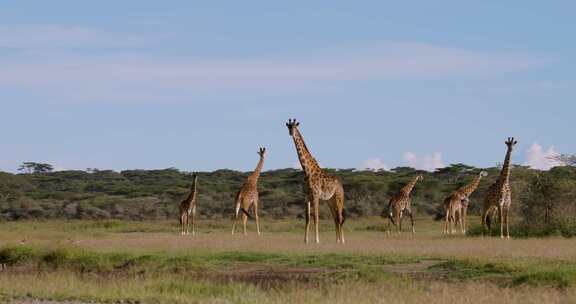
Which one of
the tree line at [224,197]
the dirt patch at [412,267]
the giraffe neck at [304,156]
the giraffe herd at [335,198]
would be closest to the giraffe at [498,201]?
the giraffe herd at [335,198]

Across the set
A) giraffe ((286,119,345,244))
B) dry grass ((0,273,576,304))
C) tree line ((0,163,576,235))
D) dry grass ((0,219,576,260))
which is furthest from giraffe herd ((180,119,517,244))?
dry grass ((0,273,576,304))

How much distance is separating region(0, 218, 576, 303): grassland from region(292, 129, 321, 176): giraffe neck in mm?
1664

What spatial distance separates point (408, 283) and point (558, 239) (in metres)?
8.88

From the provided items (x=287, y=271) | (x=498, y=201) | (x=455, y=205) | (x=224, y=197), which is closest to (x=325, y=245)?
(x=287, y=271)

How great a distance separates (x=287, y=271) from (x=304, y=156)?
238 inches

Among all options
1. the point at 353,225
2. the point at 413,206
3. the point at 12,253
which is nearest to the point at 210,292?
the point at 12,253

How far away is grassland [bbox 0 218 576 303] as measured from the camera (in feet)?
41.2

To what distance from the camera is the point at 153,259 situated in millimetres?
17344

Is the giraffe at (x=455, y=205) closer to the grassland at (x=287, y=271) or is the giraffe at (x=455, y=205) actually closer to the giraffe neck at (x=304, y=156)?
the grassland at (x=287, y=271)

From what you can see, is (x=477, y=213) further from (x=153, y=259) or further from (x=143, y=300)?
(x=143, y=300)

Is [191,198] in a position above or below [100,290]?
above

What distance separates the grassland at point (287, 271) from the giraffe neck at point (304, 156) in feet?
5.46

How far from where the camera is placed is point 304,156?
21.8 meters

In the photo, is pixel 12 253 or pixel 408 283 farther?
pixel 12 253
